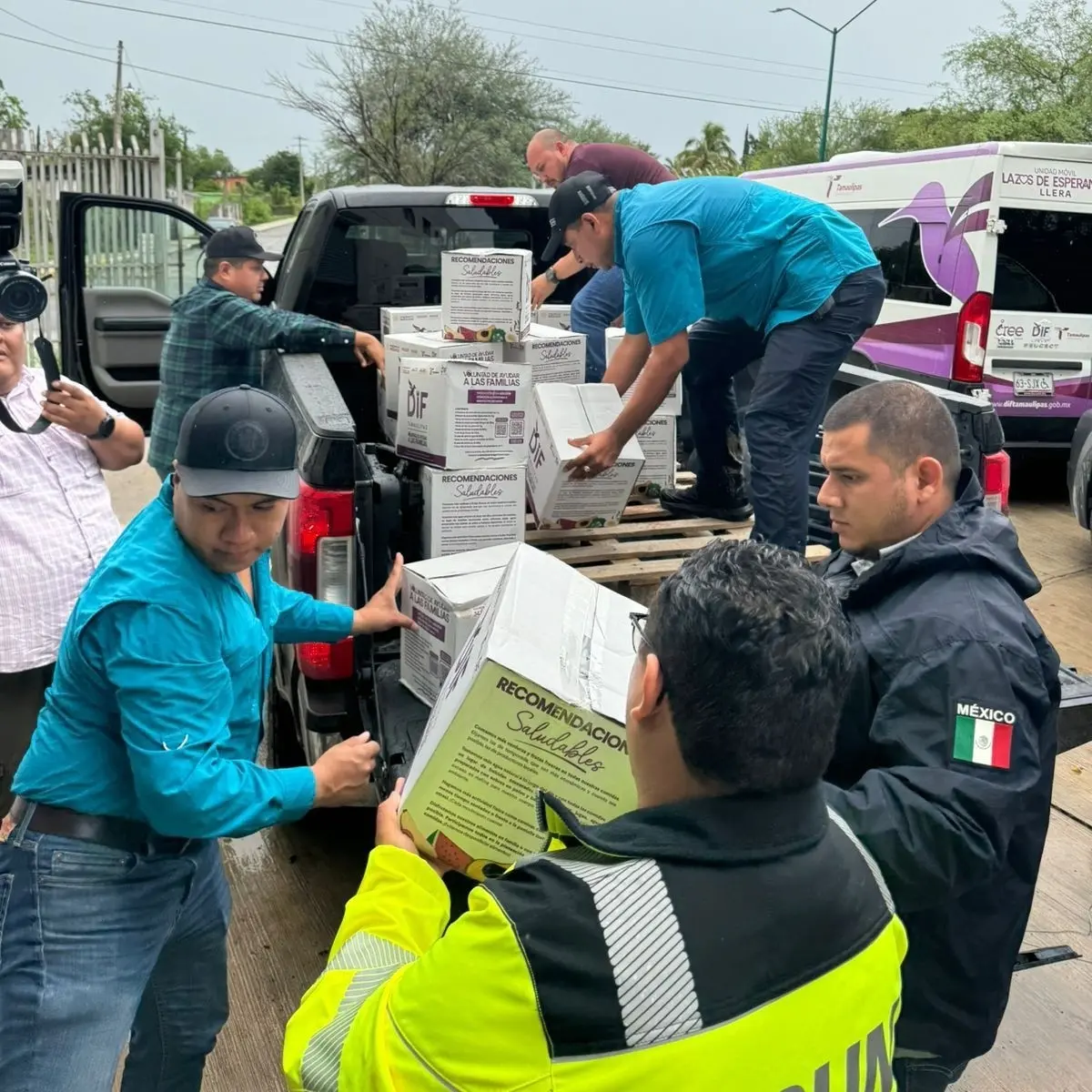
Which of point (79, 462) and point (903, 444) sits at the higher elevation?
point (903, 444)

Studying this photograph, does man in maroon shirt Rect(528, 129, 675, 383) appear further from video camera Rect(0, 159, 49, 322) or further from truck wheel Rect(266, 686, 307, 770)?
video camera Rect(0, 159, 49, 322)

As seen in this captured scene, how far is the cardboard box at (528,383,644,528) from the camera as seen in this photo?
326 centimetres

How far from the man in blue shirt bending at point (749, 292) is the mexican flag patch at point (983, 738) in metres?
1.73

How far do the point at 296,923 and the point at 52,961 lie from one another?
4.94 ft

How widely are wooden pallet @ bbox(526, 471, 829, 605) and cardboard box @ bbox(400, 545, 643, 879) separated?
1.22 meters

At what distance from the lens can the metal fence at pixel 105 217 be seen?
11477 mm

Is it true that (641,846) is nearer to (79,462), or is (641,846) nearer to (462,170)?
(79,462)

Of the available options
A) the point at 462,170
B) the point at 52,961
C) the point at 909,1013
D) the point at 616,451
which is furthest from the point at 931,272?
the point at 462,170

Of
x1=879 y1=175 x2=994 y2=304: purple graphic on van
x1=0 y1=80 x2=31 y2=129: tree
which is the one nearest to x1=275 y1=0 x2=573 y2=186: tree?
x1=0 y1=80 x2=31 y2=129: tree

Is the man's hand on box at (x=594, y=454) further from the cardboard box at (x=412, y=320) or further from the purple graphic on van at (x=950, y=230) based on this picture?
the purple graphic on van at (x=950, y=230)

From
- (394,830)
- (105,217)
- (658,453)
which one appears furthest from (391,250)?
(105,217)

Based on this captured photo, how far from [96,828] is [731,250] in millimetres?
2714

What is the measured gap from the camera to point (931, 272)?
788cm

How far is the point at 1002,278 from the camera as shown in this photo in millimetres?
7703
